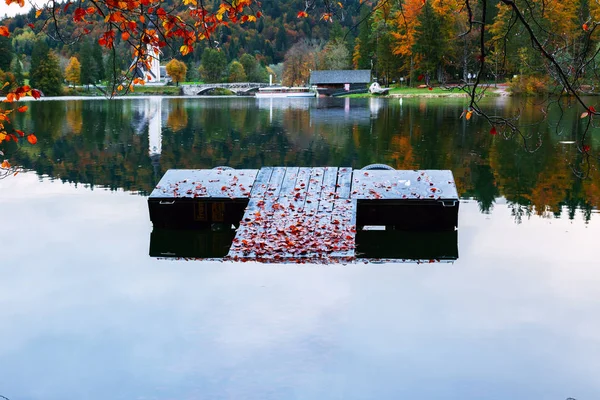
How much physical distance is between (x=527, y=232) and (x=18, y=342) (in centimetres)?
1004

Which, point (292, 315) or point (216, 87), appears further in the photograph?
point (216, 87)

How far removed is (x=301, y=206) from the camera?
45.6 feet

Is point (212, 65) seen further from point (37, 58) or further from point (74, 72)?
point (37, 58)

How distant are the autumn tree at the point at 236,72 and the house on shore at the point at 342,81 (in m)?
35.0

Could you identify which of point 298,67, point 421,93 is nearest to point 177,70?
point 298,67

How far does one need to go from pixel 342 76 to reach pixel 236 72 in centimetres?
3904

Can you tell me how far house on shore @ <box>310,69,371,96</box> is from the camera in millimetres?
92312

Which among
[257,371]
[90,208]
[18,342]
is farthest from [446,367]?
[90,208]

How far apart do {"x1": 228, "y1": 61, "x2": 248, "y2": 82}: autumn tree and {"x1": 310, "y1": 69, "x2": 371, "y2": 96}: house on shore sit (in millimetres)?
34998

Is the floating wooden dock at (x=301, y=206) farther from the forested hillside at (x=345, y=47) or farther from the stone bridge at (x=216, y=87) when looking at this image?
the stone bridge at (x=216, y=87)

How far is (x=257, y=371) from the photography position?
8008 mm

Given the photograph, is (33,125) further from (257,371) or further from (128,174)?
(257,371)

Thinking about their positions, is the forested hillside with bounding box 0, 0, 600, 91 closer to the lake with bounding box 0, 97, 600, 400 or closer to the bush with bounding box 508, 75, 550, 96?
the bush with bounding box 508, 75, 550, 96

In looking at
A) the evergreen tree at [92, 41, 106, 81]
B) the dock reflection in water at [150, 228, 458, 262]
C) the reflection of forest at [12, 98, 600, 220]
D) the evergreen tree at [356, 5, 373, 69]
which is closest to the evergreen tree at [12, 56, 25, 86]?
the evergreen tree at [92, 41, 106, 81]
